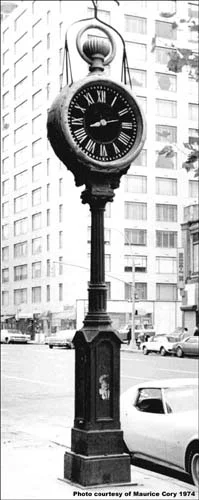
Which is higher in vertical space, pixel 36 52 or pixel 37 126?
pixel 36 52

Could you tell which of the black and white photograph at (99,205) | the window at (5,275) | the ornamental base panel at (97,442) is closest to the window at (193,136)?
the black and white photograph at (99,205)

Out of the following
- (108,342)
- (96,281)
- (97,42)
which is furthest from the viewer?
(108,342)

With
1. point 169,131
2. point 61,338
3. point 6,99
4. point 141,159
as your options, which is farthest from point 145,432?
point 6,99

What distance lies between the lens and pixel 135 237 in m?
2.04

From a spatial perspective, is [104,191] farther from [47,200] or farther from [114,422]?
[114,422]

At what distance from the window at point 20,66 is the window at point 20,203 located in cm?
31

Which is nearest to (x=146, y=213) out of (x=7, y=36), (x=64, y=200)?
(x=64, y=200)

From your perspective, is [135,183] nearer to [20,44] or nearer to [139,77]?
[139,77]

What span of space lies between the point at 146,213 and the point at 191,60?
0.39 m

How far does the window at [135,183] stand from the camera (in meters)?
2.15

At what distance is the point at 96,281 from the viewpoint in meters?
2.29

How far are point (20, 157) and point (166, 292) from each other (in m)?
0.54

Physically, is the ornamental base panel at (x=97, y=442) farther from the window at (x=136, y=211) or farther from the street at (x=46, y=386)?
the window at (x=136, y=211)

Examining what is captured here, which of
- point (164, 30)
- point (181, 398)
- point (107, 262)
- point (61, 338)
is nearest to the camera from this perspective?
point (164, 30)
